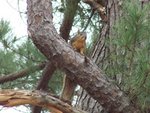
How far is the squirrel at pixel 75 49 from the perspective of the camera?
1313 millimetres

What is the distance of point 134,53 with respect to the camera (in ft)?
3.73

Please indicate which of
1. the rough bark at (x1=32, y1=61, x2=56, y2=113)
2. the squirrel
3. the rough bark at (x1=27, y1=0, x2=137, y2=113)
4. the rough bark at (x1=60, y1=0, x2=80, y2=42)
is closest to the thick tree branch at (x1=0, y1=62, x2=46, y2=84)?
the rough bark at (x1=32, y1=61, x2=56, y2=113)

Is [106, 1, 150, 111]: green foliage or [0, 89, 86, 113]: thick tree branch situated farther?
[0, 89, 86, 113]: thick tree branch

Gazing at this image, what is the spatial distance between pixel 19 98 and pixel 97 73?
19 cm

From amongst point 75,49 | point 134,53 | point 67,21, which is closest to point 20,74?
point 67,21

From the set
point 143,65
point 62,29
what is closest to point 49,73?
point 62,29

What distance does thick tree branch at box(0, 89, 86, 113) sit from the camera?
1.21 metres

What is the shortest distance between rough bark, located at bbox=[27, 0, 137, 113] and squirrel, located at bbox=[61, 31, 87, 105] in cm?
8

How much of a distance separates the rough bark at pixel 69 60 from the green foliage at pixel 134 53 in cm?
3

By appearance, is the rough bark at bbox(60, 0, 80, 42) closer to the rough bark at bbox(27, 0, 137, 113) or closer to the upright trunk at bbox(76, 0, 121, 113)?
the upright trunk at bbox(76, 0, 121, 113)

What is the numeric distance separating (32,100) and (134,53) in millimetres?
267

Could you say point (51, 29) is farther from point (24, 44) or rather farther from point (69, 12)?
point (24, 44)

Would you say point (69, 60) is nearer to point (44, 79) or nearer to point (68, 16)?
point (68, 16)

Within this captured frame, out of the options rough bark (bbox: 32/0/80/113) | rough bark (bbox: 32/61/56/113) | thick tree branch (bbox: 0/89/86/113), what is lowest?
thick tree branch (bbox: 0/89/86/113)
